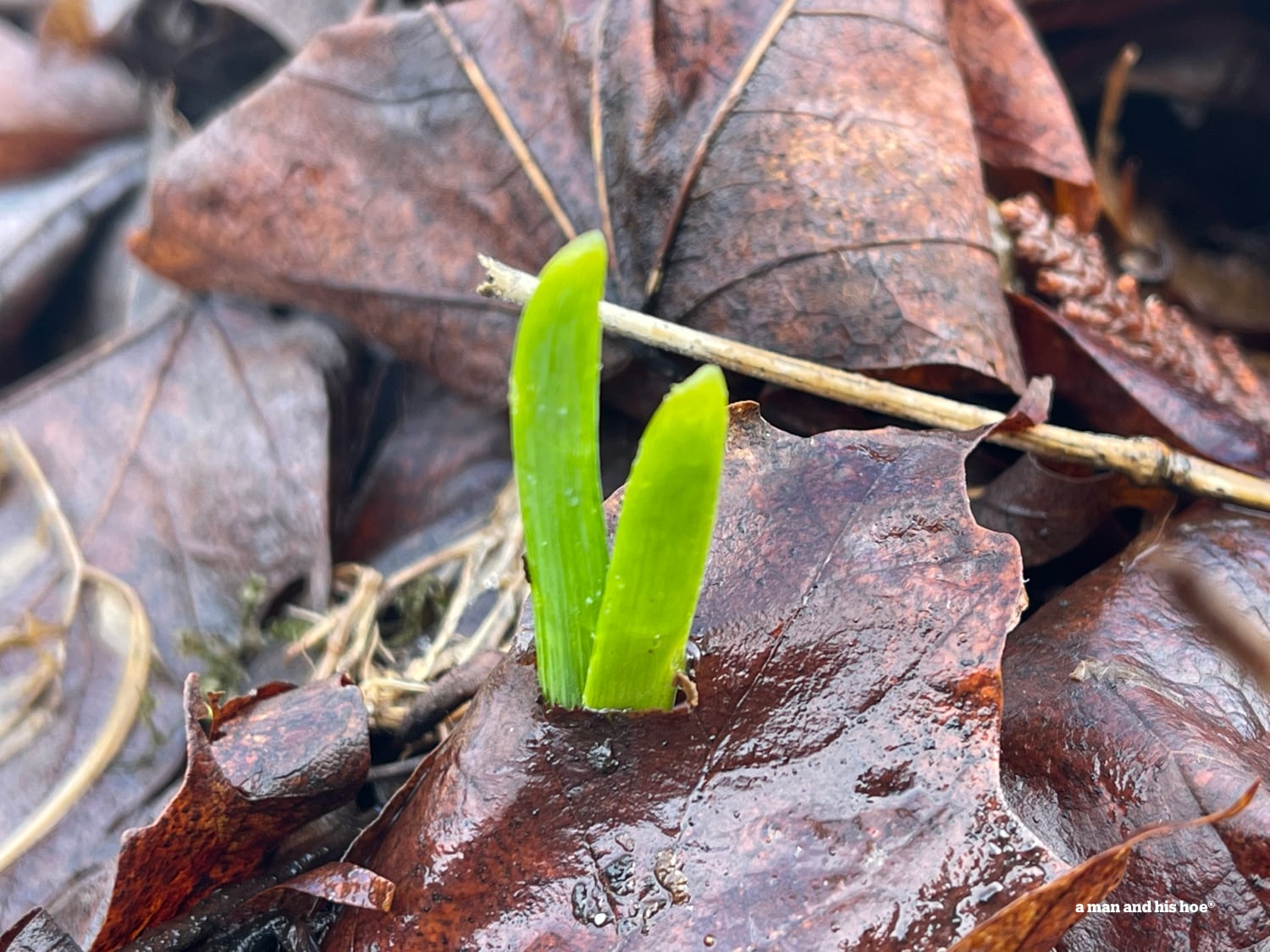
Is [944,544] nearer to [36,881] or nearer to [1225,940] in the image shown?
[1225,940]

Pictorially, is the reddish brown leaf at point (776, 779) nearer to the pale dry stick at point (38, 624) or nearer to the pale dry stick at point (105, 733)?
the pale dry stick at point (105, 733)

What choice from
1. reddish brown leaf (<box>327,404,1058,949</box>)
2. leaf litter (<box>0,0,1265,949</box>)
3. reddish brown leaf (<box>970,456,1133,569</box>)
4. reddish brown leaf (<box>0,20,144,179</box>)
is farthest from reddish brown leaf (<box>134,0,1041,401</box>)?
reddish brown leaf (<box>0,20,144,179</box>)

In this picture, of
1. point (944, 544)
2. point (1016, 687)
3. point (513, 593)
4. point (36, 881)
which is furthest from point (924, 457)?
point (36, 881)

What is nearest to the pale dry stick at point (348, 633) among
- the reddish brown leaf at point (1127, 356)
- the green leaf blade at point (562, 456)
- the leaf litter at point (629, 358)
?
the leaf litter at point (629, 358)

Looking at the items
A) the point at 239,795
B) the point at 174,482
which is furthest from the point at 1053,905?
the point at 174,482

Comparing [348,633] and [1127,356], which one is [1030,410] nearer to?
[1127,356]

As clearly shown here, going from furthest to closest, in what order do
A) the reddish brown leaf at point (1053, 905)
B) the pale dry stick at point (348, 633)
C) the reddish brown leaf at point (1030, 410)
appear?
1. the pale dry stick at point (348, 633)
2. the reddish brown leaf at point (1030, 410)
3. the reddish brown leaf at point (1053, 905)

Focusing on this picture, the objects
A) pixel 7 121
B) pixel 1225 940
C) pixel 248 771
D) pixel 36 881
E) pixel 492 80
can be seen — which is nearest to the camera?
pixel 1225 940

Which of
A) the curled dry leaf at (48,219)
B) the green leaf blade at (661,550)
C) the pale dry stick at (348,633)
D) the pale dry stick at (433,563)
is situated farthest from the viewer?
the curled dry leaf at (48,219)
